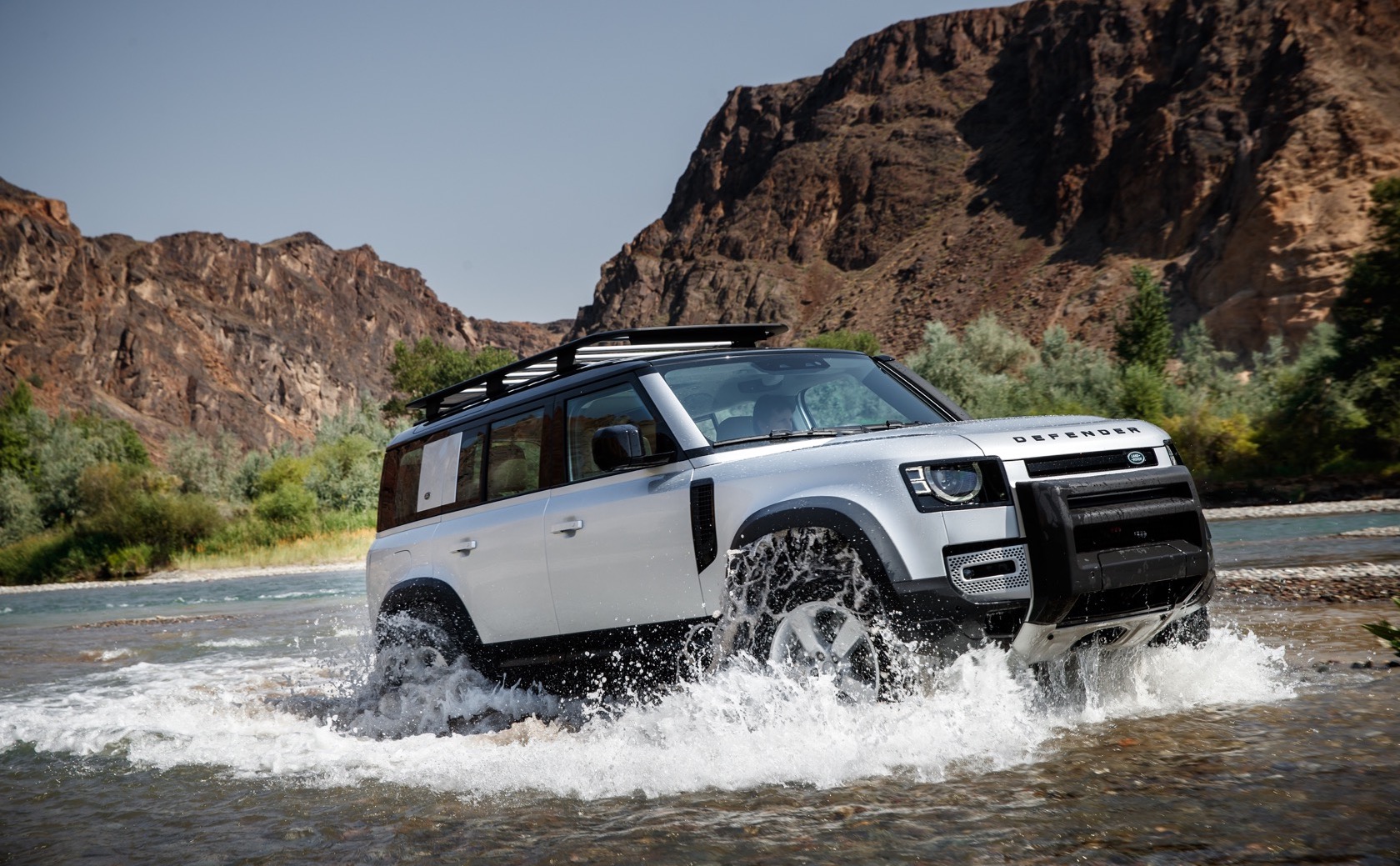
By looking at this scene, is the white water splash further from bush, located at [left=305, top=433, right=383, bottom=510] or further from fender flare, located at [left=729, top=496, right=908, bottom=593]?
bush, located at [left=305, top=433, right=383, bottom=510]

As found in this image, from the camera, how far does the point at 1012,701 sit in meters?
5.11

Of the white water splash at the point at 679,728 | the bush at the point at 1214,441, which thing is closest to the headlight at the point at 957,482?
the white water splash at the point at 679,728

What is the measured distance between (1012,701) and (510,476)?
3.14 metres

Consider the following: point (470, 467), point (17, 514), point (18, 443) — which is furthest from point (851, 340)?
point (470, 467)

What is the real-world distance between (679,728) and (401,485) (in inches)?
134

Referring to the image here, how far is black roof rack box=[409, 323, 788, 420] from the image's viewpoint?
22.3 ft

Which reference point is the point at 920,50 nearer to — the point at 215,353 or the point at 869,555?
the point at 215,353

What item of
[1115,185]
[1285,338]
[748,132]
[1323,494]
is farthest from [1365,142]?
[748,132]

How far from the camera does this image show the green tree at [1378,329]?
1401 inches

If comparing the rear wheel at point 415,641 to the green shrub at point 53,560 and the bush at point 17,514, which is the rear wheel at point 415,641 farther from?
the bush at point 17,514

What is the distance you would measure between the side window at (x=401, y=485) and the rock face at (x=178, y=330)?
109870 millimetres

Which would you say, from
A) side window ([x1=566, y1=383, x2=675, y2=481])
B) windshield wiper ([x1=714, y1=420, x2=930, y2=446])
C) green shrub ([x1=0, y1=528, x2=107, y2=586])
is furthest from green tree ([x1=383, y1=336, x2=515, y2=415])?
windshield wiper ([x1=714, y1=420, x2=930, y2=446])

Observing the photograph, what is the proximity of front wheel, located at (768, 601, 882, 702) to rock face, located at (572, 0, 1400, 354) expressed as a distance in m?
65.0

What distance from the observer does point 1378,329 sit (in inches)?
1446
